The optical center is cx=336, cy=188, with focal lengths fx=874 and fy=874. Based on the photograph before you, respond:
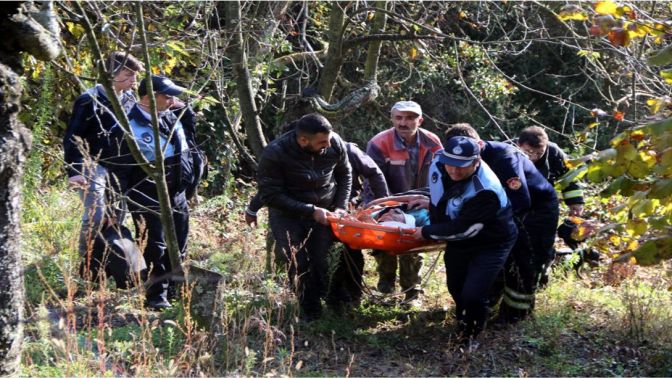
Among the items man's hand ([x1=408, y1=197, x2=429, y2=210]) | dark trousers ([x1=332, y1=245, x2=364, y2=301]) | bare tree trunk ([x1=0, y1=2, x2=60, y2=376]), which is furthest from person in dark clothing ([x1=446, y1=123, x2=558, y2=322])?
bare tree trunk ([x1=0, y1=2, x2=60, y2=376])

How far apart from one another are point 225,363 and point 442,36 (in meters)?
3.27

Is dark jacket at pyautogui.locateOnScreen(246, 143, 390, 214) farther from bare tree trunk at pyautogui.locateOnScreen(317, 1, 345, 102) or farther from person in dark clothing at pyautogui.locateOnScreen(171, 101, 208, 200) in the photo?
bare tree trunk at pyautogui.locateOnScreen(317, 1, 345, 102)

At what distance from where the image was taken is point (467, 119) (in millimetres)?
14781

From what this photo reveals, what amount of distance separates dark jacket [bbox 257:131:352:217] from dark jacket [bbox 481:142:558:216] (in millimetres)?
1221

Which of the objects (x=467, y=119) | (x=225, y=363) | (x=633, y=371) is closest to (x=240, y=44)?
(x=225, y=363)

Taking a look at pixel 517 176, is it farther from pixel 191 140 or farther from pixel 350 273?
pixel 191 140

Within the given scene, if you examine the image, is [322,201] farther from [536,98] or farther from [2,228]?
[536,98]

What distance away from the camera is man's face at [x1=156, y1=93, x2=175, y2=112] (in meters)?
7.02

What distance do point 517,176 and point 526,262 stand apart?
80cm

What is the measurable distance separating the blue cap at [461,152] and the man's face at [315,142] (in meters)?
0.98

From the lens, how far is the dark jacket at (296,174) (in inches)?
273

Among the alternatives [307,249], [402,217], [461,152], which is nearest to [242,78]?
[307,249]

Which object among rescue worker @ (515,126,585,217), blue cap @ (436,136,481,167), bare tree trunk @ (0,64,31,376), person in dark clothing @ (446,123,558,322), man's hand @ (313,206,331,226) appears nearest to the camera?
bare tree trunk @ (0,64,31,376)

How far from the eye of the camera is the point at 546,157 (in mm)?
7789
